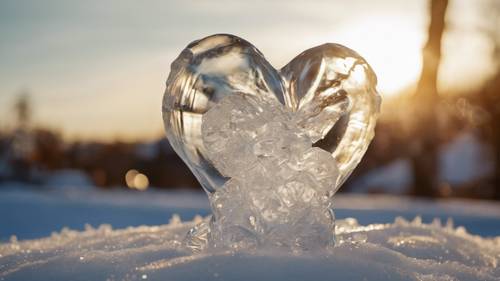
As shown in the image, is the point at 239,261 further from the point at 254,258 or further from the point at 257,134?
the point at 257,134

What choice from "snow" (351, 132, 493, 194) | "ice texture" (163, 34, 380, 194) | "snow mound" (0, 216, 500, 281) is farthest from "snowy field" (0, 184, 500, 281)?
"snow" (351, 132, 493, 194)

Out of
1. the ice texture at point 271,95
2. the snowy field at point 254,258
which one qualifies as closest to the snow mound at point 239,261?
the snowy field at point 254,258

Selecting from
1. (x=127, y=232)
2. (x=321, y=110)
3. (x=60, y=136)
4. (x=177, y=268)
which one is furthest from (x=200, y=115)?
(x=60, y=136)

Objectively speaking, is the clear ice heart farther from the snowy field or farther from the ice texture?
the snowy field

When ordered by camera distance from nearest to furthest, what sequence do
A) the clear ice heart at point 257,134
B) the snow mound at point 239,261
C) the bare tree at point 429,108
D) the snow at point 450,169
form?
the snow mound at point 239,261 → the clear ice heart at point 257,134 → the bare tree at point 429,108 → the snow at point 450,169

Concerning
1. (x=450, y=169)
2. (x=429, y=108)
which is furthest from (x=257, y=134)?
(x=450, y=169)

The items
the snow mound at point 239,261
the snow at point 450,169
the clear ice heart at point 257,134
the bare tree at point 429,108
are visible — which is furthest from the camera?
the snow at point 450,169

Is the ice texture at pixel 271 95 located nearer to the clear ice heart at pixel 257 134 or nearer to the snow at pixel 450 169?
the clear ice heart at pixel 257 134
